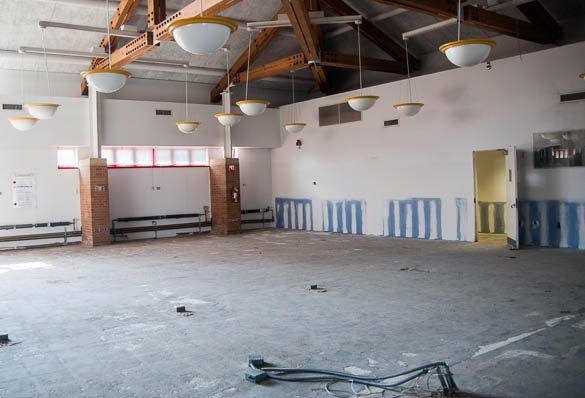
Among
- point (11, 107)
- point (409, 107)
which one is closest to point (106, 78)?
point (409, 107)

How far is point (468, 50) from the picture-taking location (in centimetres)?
617

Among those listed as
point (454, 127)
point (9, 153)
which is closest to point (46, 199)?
point (9, 153)

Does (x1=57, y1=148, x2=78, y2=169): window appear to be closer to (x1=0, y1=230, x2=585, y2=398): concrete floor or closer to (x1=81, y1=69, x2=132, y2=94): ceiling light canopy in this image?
(x1=0, y1=230, x2=585, y2=398): concrete floor

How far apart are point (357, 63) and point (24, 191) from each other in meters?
8.98

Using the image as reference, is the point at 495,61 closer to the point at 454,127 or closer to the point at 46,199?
the point at 454,127

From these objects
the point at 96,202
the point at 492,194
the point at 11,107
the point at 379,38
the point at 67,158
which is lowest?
the point at 492,194

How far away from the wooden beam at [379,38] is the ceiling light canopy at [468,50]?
6664 mm

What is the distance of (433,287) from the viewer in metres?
7.21

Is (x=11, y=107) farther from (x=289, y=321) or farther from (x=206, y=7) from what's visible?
(x=289, y=321)

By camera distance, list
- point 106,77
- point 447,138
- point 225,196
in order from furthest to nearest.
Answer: point 225,196 < point 447,138 < point 106,77

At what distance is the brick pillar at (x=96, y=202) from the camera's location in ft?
43.5

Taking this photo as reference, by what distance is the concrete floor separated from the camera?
409cm

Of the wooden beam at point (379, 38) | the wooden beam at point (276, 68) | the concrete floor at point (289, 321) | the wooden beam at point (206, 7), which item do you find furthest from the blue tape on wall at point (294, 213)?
the wooden beam at point (206, 7)

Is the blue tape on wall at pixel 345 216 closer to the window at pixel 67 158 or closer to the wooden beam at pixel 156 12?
the window at pixel 67 158
